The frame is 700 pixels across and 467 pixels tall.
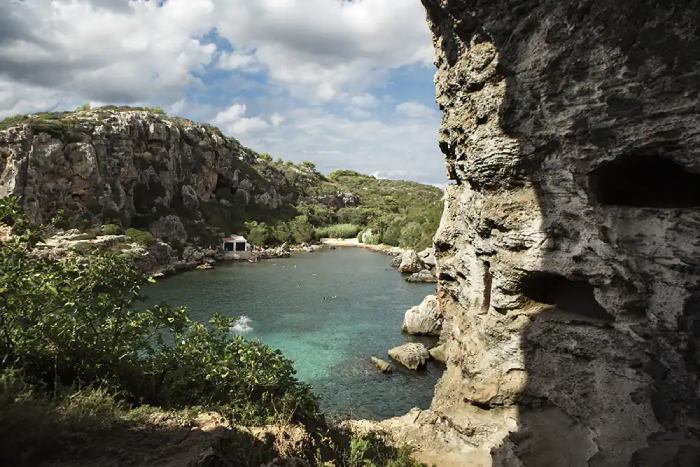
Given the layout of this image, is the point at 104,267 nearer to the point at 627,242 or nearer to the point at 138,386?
the point at 138,386

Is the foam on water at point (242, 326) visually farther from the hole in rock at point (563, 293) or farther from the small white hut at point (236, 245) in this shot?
the small white hut at point (236, 245)

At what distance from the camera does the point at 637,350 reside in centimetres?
969

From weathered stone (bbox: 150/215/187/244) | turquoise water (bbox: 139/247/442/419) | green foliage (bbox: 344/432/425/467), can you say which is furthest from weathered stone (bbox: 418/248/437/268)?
green foliage (bbox: 344/432/425/467)

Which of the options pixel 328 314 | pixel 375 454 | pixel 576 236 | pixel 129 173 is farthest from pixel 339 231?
pixel 576 236

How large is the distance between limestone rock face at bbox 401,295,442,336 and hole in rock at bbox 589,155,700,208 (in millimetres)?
19886

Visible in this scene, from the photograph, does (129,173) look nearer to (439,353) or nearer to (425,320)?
(425,320)

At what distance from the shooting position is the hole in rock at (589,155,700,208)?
9.80m

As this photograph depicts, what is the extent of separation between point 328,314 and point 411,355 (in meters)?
13.6

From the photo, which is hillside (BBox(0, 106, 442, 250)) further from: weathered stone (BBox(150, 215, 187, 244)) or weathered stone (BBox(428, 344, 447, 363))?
weathered stone (BBox(428, 344, 447, 363))

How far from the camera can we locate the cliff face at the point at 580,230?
8.73m

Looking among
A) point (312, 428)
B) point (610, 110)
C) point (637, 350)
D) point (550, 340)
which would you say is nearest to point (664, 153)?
point (610, 110)

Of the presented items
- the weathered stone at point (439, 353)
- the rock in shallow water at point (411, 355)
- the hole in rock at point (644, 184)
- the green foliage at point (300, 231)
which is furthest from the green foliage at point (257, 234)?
the hole in rock at point (644, 184)

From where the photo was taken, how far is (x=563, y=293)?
11.8 meters

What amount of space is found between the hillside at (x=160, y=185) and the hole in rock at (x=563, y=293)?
141ft
